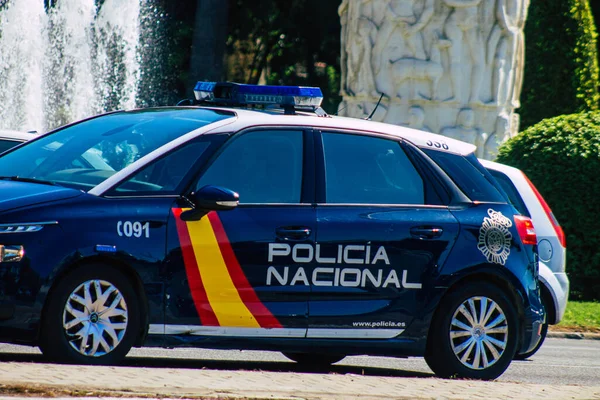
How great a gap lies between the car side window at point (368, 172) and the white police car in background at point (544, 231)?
8.34 ft

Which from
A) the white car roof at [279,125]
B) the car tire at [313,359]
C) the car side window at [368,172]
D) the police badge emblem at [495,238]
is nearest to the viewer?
the white car roof at [279,125]

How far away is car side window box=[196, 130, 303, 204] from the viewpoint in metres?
7.52

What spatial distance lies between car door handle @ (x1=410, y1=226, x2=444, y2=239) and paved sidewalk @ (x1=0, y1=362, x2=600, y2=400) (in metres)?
1.06

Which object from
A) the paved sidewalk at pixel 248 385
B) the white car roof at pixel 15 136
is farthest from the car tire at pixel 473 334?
the white car roof at pixel 15 136

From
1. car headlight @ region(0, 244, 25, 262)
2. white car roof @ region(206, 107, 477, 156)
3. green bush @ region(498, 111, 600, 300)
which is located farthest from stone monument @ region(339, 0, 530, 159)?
car headlight @ region(0, 244, 25, 262)

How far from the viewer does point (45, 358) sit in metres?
7.02

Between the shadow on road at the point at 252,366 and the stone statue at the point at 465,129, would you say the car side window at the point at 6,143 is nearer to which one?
the shadow on road at the point at 252,366

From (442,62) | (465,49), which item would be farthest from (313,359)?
(465,49)

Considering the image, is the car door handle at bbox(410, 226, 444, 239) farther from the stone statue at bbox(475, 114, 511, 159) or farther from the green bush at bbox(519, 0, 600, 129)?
the green bush at bbox(519, 0, 600, 129)

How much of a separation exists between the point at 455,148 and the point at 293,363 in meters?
1.96

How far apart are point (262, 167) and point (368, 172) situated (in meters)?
0.73

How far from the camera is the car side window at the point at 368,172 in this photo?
7.82m

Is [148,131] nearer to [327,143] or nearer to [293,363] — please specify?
[327,143]

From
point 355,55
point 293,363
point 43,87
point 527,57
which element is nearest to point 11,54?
point 43,87
